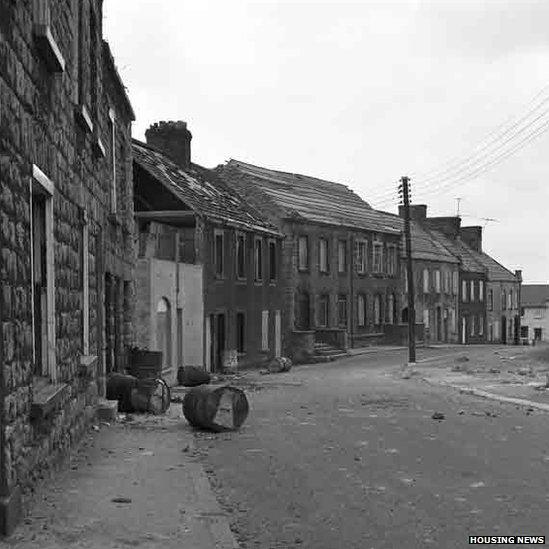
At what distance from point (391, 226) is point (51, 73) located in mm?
47741

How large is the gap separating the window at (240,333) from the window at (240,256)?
1.70 m

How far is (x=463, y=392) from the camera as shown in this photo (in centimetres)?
2258

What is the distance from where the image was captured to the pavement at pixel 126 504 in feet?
21.2

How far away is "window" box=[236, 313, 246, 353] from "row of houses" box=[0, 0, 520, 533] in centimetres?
7

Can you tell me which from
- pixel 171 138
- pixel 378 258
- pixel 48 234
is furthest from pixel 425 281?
pixel 48 234

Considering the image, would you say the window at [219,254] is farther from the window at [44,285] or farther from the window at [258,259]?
the window at [44,285]

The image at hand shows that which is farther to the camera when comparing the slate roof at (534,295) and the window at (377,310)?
the slate roof at (534,295)

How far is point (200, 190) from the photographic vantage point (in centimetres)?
3362

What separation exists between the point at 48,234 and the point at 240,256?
26399mm

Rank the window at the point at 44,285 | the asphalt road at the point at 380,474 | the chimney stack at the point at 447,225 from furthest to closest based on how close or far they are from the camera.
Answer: the chimney stack at the point at 447,225 < the window at the point at 44,285 < the asphalt road at the point at 380,474

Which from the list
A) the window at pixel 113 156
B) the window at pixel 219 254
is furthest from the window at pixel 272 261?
the window at pixel 113 156

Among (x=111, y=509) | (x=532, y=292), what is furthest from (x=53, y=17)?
(x=532, y=292)

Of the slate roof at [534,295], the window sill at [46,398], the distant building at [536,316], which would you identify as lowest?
the distant building at [536,316]

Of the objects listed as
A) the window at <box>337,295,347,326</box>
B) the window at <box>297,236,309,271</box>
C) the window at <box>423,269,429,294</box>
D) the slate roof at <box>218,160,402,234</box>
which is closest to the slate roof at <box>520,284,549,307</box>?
the window at <box>423,269,429,294</box>
